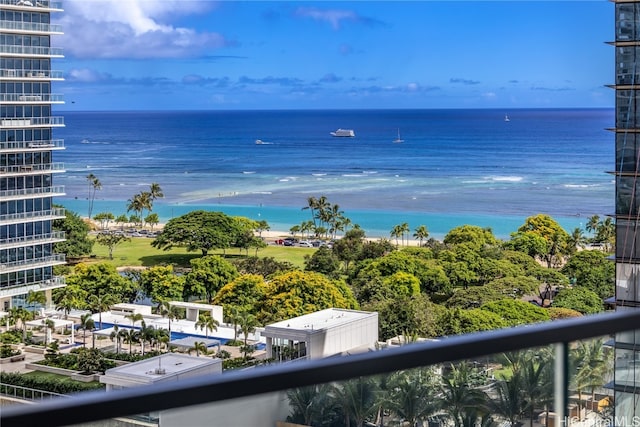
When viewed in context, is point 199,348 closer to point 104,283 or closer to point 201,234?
point 104,283

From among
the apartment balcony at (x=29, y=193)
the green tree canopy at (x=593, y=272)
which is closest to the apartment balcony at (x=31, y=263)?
the apartment balcony at (x=29, y=193)

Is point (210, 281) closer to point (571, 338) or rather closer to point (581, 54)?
point (571, 338)

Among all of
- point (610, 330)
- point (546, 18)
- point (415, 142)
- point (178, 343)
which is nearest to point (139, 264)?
point (178, 343)

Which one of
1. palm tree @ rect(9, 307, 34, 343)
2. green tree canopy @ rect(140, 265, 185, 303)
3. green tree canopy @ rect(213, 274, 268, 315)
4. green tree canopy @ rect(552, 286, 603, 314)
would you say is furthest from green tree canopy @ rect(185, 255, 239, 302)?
green tree canopy @ rect(552, 286, 603, 314)

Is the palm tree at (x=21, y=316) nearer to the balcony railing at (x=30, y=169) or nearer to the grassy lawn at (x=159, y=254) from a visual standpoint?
the balcony railing at (x=30, y=169)

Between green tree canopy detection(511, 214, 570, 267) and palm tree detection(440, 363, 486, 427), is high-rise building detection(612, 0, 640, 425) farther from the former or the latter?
green tree canopy detection(511, 214, 570, 267)

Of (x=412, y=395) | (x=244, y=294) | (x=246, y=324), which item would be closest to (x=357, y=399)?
(x=412, y=395)
